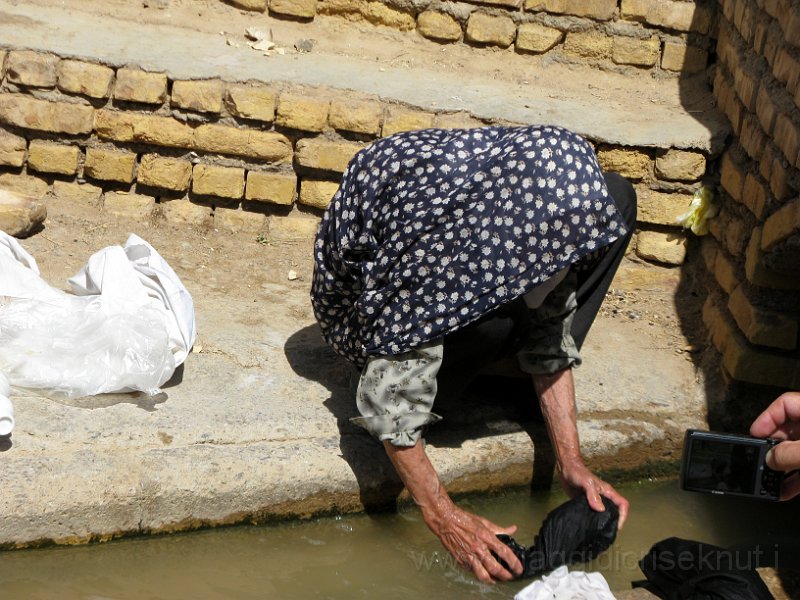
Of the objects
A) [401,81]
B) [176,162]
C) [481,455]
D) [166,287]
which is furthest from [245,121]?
[481,455]

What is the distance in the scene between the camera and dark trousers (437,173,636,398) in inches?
117

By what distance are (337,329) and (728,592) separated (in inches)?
51.7

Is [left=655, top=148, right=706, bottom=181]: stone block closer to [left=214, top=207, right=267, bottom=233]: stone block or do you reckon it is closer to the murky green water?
the murky green water

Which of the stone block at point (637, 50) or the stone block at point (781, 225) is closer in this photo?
the stone block at point (781, 225)

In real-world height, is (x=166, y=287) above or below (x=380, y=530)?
above

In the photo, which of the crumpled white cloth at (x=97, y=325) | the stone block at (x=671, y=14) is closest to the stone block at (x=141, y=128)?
the crumpled white cloth at (x=97, y=325)

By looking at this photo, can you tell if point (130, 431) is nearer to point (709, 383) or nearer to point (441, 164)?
point (441, 164)

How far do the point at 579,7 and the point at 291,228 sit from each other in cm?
171

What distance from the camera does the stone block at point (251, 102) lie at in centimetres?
427

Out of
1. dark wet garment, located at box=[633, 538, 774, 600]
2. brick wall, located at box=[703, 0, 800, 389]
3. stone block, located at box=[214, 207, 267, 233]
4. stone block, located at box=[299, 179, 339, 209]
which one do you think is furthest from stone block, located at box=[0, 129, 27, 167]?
dark wet garment, located at box=[633, 538, 774, 600]

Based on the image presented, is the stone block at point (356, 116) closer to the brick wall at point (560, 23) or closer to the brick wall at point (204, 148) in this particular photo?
the brick wall at point (204, 148)

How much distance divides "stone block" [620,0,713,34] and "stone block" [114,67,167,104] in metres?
2.14

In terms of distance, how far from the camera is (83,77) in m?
4.24

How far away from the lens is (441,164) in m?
2.68
